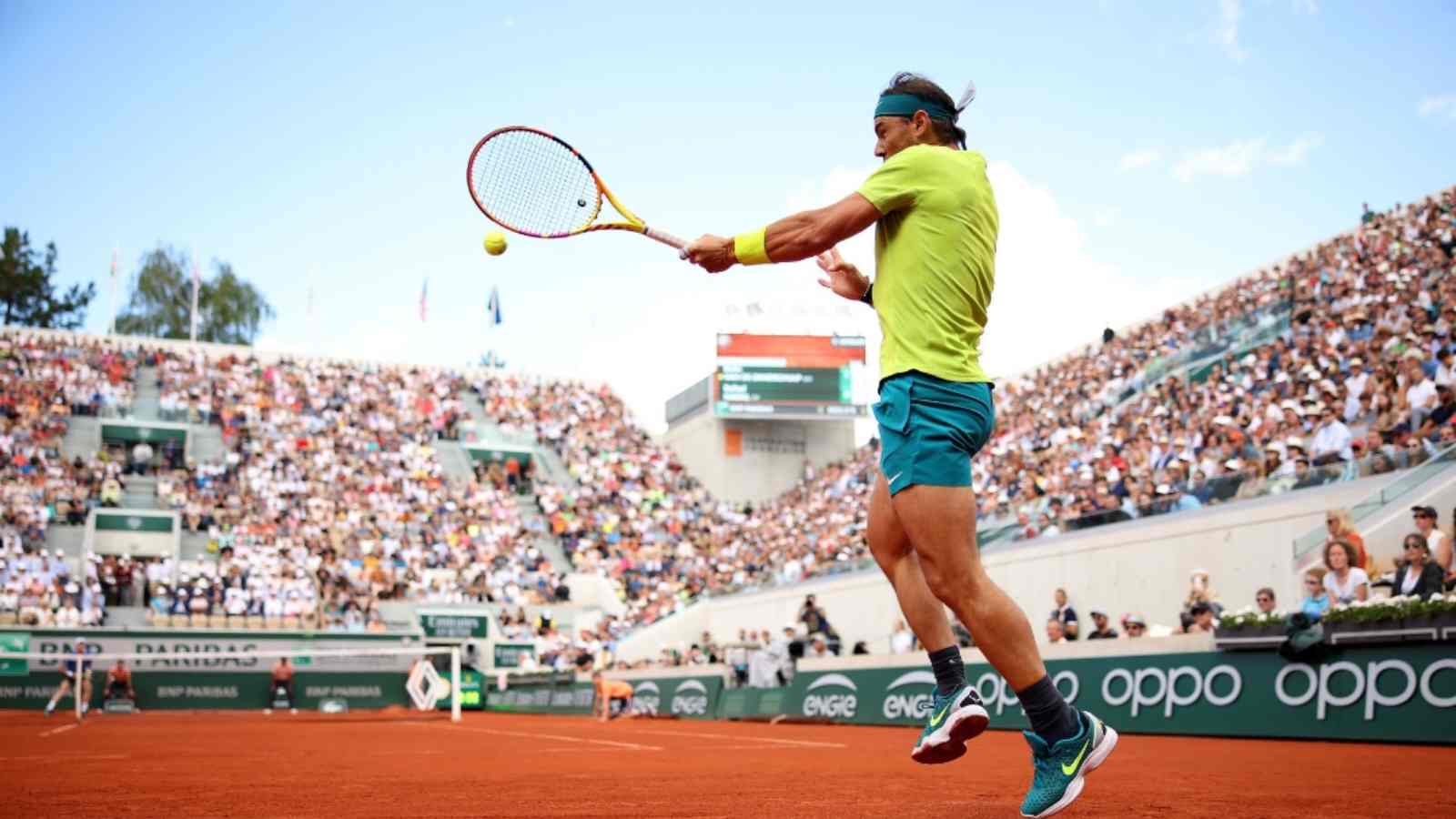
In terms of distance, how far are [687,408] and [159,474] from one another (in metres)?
19.1

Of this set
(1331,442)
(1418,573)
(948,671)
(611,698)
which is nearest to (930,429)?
(948,671)

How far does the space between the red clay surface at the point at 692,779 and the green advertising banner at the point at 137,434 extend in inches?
1123

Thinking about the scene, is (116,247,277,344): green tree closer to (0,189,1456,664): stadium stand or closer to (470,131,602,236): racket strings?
(0,189,1456,664): stadium stand

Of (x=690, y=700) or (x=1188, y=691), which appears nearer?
(x=1188, y=691)

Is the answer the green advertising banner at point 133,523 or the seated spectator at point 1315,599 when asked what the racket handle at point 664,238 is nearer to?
the seated spectator at point 1315,599

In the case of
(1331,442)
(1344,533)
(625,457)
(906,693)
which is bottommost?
(906,693)

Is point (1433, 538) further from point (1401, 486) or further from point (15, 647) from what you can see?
point (15, 647)

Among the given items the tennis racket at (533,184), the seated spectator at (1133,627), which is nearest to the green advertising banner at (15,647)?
the seated spectator at (1133,627)

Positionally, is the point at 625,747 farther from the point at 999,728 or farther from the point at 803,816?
the point at 803,816

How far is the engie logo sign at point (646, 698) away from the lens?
74.7 ft

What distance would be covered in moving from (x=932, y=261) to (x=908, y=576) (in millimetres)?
1144

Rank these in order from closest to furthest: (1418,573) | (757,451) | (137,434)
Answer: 1. (1418,573)
2. (137,434)
3. (757,451)

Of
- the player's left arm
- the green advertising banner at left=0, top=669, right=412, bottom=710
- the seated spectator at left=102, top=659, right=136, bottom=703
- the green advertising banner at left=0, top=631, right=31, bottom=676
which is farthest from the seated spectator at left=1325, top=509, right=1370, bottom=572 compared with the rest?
the green advertising banner at left=0, top=631, right=31, bottom=676

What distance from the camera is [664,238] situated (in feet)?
17.5
